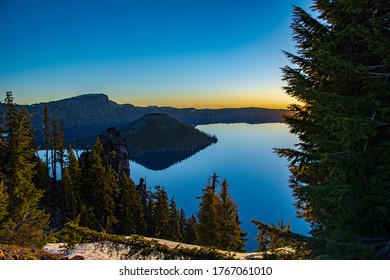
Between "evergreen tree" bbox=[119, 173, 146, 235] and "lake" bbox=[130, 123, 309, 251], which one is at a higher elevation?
"evergreen tree" bbox=[119, 173, 146, 235]

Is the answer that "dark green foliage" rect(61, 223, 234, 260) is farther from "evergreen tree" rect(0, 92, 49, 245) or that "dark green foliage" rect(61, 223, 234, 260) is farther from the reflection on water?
the reflection on water

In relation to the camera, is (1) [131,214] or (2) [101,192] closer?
(1) [131,214]

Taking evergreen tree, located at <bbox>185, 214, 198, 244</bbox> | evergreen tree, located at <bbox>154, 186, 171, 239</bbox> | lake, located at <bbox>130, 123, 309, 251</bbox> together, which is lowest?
lake, located at <bbox>130, 123, 309, 251</bbox>

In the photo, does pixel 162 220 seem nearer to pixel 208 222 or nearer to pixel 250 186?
pixel 208 222

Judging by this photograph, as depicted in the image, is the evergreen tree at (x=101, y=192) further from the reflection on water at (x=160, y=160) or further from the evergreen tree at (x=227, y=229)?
the reflection on water at (x=160, y=160)

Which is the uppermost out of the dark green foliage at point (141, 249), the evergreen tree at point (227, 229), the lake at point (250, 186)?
the dark green foliage at point (141, 249)

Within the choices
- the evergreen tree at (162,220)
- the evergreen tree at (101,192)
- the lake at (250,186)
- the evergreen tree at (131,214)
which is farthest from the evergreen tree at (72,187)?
the lake at (250,186)

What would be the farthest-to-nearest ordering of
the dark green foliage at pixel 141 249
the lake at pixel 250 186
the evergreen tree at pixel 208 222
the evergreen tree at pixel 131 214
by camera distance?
the lake at pixel 250 186
the evergreen tree at pixel 131 214
the evergreen tree at pixel 208 222
the dark green foliage at pixel 141 249

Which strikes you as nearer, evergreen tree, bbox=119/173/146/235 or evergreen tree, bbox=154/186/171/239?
evergreen tree, bbox=119/173/146/235

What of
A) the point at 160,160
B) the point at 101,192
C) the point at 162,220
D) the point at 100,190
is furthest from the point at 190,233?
the point at 160,160

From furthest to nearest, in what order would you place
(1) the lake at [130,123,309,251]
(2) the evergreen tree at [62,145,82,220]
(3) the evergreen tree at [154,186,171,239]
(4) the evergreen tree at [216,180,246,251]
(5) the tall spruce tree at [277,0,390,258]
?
(1) the lake at [130,123,309,251], (3) the evergreen tree at [154,186,171,239], (2) the evergreen tree at [62,145,82,220], (4) the evergreen tree at [216,180,246,251], (5) the tall spruce tree at [277,0,390,258]

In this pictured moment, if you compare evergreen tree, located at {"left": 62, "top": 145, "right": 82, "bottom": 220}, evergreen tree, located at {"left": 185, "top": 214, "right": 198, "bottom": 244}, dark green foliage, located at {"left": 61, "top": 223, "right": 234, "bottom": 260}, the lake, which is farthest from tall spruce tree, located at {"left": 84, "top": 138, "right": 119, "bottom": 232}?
the lake

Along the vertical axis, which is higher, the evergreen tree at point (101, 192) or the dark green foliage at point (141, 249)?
the dark green foliage at point (141, 249)
